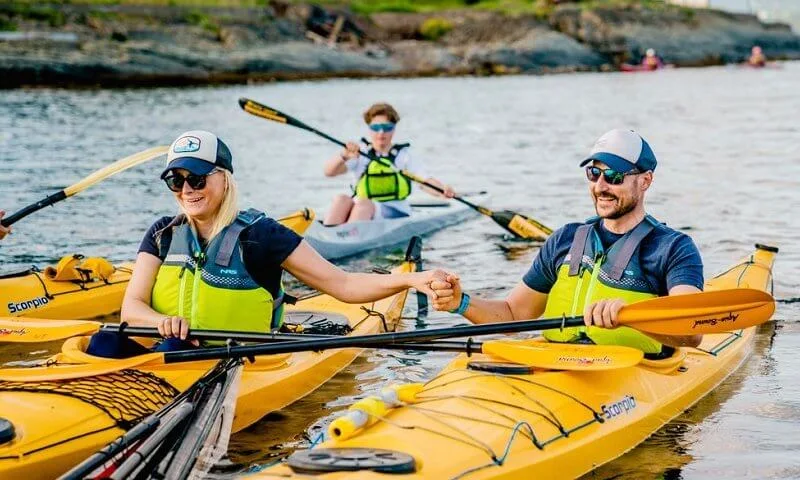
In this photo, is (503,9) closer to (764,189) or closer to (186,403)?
(764,189)

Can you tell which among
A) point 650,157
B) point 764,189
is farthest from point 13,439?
point 764,189

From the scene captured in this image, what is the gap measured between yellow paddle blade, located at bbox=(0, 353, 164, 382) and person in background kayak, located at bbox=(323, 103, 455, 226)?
18.1 feet

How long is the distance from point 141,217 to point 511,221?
15.7ft

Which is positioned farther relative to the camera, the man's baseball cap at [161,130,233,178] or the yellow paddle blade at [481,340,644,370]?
the man's baseball cap at [161,130,233,178]

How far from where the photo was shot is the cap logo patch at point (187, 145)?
5230 millimetres

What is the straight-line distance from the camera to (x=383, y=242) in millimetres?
11008

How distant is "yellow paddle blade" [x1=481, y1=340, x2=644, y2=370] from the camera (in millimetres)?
4938

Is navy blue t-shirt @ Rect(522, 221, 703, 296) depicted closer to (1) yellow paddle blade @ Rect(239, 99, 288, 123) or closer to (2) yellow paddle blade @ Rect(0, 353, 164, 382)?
(2) yellow paddle blade @ Rect(0, 353, 164, 382)

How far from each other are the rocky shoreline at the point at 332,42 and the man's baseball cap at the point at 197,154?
33.3 m

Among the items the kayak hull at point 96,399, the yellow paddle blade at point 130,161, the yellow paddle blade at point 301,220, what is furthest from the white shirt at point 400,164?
the kayak hull at point 96,399

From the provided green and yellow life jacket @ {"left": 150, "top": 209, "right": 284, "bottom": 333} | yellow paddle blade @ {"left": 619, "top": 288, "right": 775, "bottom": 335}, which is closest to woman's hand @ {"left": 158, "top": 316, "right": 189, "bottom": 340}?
green and yellow life jacket @ {"left": 150, "top": 209, "right": 284, "bottom": 333}

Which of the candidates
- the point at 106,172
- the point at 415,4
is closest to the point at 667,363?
the point at 106,172

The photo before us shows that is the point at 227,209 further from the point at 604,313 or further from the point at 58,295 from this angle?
the point at 58,295

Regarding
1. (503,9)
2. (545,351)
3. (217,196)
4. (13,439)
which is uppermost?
(503,9)
